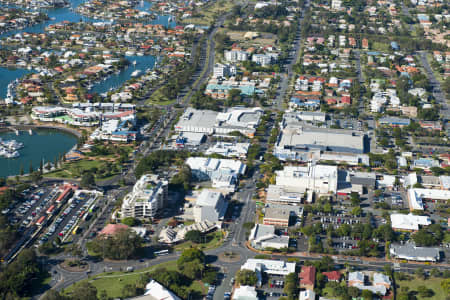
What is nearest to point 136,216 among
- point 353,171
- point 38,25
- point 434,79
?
point 353,171

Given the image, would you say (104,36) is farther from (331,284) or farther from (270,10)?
(331,284)

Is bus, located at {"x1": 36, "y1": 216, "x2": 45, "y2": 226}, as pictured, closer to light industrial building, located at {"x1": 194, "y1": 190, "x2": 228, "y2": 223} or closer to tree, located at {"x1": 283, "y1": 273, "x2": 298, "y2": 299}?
light industrial building, located at {"x1": 194, "y1": 190, "x2": 228, "y2": 223}

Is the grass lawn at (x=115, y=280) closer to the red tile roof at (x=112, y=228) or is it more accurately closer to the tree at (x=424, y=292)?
the red tile roof at (x=112, y=228)

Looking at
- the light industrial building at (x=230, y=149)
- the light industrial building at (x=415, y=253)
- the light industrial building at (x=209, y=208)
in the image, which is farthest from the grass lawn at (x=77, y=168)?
the light industrial building at (x=415, y=253)

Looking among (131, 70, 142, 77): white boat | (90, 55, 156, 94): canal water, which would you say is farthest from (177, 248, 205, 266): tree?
(131, 70, 142, 77): white boat

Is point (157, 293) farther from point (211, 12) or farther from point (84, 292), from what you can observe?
point (211, 12)
